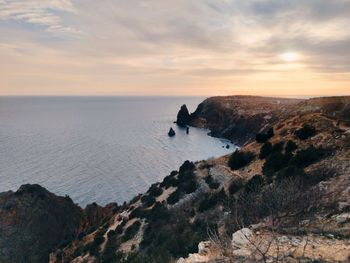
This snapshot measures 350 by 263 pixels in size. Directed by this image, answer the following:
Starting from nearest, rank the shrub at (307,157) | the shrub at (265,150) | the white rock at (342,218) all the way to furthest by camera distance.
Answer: the white rock at (342,218) → the shrub at (307,157) → the shrub at (265,150)

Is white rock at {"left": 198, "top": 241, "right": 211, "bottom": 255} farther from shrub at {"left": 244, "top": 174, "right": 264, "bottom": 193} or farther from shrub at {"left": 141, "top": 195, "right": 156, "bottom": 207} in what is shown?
shrub at {"left": 141, "top": 195, "right": 156, "bottom": 207}

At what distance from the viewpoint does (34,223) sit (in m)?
46.1

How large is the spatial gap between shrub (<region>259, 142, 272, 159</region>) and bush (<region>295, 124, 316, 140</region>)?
3668 millimetres

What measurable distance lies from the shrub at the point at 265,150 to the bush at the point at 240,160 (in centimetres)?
158

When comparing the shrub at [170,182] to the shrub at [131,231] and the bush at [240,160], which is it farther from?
the shrub at [131,231]

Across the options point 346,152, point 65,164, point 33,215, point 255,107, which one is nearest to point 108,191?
point 33,215

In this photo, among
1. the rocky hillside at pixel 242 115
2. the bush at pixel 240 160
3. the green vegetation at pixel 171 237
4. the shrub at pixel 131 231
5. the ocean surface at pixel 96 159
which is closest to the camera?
the green vegetation at pixel 171 237

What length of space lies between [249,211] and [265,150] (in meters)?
19.9

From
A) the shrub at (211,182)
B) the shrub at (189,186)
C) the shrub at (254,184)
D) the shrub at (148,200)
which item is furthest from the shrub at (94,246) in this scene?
the shrub at (254,184)

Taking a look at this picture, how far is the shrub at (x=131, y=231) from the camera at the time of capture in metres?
31.3

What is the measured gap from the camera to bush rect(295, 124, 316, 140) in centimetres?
3667

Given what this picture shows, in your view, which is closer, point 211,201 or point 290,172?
point 290,172

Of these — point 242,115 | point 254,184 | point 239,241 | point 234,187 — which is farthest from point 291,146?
point 242,115

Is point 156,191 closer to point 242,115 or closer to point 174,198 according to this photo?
point 174,198
